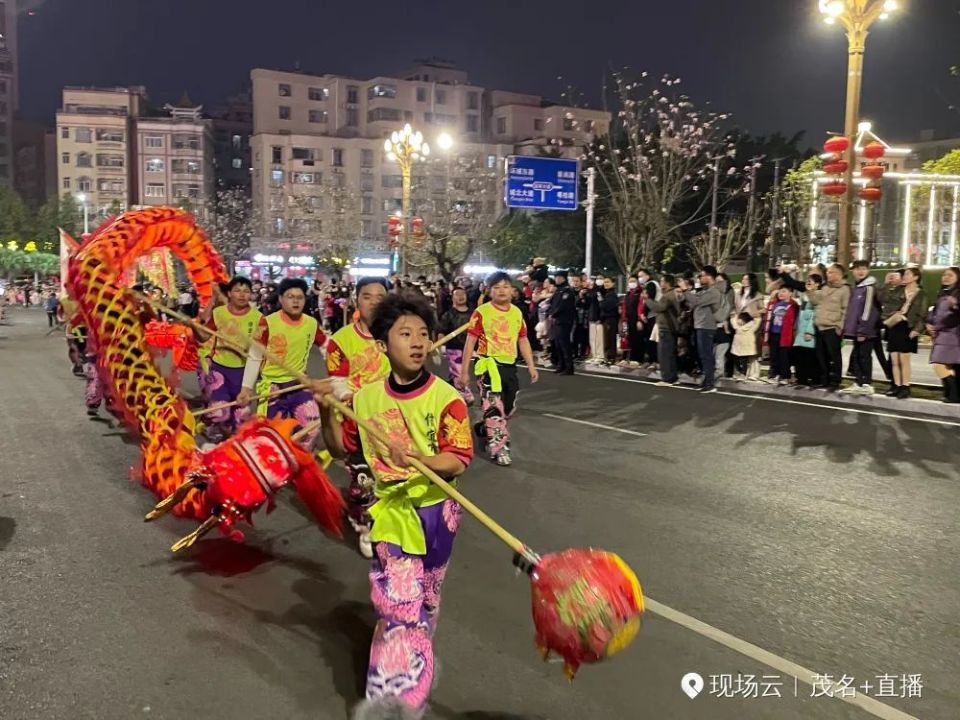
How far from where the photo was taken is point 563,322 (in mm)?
14828

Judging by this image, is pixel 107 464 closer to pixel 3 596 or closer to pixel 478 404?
pixel 3 596

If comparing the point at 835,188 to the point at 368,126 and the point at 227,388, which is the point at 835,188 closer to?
the point at 227,388

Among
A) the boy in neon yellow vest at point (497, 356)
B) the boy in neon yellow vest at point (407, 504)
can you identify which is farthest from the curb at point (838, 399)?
the boy in neon yellow vest at point (407, 504)

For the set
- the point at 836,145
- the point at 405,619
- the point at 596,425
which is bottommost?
the point at 596,425

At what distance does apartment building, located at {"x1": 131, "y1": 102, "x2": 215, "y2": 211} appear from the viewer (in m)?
72.6

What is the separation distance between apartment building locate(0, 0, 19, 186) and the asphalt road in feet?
271

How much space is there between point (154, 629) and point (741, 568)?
3261 millimetres

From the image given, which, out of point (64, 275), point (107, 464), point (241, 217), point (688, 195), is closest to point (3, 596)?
point (64, 275)

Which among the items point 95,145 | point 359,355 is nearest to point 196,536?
point 359,355

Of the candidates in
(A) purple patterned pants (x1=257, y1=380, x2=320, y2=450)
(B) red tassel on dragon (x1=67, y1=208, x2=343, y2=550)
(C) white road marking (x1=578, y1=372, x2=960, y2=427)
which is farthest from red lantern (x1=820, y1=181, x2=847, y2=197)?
(A) purple patterned pants (x1=257, y1=380, x2=320, y2=450)

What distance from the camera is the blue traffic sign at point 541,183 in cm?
2278

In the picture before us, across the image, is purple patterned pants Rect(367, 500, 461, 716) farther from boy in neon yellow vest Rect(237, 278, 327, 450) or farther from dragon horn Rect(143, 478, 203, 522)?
boy in neon yellow vest Rect(237, 278, 327, 450)

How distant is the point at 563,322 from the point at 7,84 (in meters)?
91.7

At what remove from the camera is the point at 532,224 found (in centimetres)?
5153
